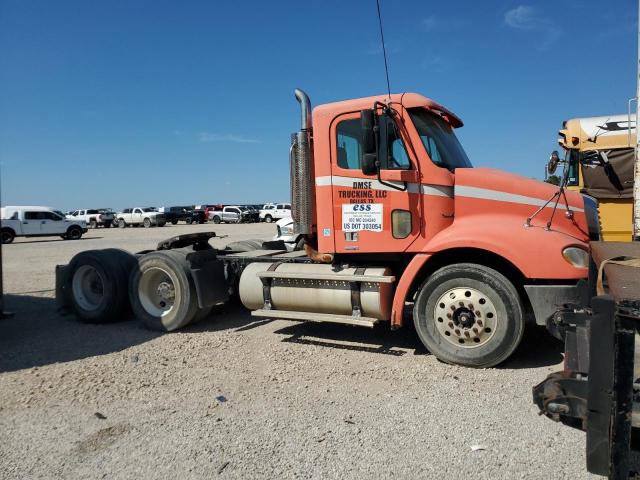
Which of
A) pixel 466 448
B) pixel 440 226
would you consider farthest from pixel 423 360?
pixel 466 448

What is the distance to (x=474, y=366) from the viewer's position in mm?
5047

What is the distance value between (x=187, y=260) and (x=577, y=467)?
520cm

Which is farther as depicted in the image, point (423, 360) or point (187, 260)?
point (187, 260)

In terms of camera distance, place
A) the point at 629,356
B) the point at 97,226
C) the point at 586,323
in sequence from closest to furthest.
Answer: the point at 629,356 < the point at 586,323 < the point at 97,226

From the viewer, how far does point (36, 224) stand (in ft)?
→ 99.9

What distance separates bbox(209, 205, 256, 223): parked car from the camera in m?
49.8

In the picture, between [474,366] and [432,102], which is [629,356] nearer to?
[474,366]

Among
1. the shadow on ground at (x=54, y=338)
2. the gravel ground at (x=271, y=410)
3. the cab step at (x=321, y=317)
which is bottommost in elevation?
the gravel ground at (x=271, y=410)

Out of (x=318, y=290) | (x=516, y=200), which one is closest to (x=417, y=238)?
(x=516, y=200)

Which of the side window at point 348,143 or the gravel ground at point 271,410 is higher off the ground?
the side window at point 348,143

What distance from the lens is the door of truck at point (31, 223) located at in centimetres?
3008

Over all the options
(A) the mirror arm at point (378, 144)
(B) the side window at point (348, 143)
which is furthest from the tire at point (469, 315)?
(B) the side window at point (348, 143)

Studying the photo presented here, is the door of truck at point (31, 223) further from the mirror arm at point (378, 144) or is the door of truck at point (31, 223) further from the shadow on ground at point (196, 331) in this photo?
the mirror arm at point (378, 144)

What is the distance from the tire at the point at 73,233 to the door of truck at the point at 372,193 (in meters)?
30.6
